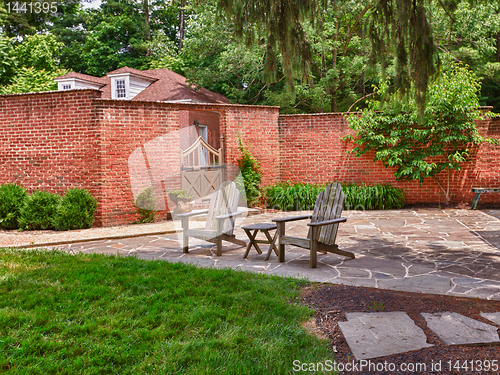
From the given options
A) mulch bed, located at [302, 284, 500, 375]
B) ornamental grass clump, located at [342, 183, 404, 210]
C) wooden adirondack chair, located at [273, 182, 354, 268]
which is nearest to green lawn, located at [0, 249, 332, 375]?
mulch bed, located at [302, 284, 500, 375]

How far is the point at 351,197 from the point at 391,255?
5.43 meters

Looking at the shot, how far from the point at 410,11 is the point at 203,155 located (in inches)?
438

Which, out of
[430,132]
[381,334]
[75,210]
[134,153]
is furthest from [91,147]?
[430,132]

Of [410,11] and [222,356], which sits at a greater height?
[410,11]

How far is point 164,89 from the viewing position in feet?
67.6

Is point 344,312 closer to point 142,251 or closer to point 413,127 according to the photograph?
point 142,251

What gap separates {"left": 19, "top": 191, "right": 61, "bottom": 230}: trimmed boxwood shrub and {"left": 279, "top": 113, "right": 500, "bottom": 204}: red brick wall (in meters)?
6.50

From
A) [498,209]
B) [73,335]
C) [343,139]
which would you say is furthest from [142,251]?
[498,209]

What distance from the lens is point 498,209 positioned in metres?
11.0

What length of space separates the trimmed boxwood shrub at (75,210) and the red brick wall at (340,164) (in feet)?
19.0

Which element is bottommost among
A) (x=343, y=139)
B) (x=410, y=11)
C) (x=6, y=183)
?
(x=6, y=183)

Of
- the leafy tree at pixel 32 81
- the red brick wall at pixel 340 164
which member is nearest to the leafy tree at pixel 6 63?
the leafy tree at pixel 32 81

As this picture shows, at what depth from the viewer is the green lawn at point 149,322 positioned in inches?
111

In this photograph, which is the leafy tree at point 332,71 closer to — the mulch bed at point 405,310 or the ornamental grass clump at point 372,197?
the ornamental grass clump at point 372,197
